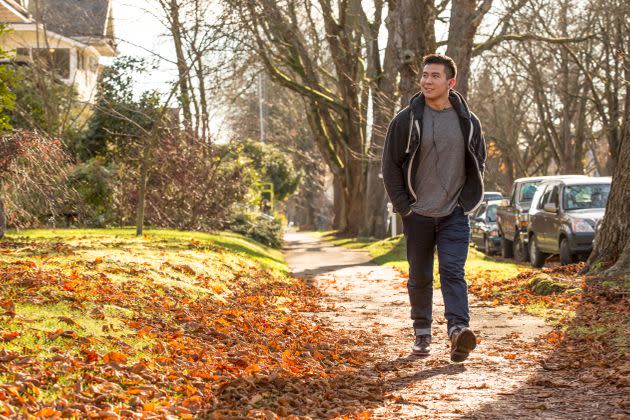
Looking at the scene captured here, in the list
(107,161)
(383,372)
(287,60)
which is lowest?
(383,372)

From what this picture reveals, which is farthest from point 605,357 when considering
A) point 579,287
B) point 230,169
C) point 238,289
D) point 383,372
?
point 230,169

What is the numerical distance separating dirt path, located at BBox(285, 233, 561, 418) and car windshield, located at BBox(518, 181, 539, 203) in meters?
11.1

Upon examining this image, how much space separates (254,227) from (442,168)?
22885mm

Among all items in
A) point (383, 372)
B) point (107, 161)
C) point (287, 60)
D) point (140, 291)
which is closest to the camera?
point (383, 372)

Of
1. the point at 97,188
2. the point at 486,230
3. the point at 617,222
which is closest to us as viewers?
the point at 617,222

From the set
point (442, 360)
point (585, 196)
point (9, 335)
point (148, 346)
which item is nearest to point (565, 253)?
point (585, 196)

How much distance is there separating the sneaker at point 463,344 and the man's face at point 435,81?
1739mm

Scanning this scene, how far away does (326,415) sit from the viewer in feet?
20.1

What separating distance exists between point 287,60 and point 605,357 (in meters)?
25.9

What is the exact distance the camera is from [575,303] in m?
11.3

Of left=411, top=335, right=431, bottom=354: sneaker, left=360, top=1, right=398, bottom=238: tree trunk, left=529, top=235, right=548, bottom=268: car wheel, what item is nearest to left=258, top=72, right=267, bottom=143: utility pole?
left=360, top=1, right=398, bottom=238: tree trunk

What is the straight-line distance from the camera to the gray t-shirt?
26.0 ft

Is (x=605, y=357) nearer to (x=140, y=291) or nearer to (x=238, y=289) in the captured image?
(x=140, y=291)

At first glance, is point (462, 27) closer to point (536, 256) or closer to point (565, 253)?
point (536, 256)
